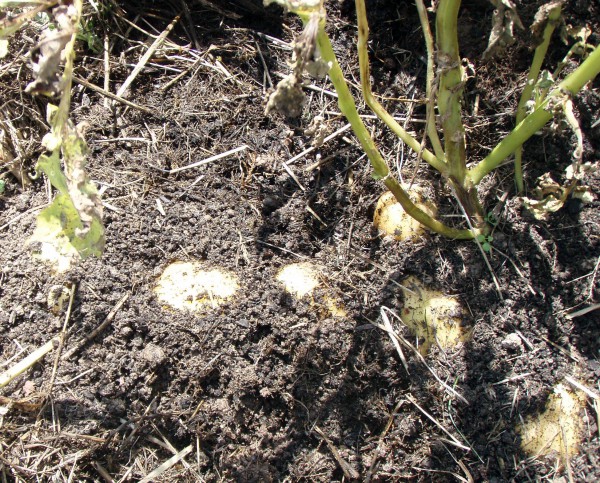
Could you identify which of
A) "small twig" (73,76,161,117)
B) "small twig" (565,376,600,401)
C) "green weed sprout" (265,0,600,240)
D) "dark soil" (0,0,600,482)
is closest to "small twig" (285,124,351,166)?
"dark soil" (0,0,600,482)

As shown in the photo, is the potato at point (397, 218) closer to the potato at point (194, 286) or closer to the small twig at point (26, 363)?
the potato at point (194, 286)

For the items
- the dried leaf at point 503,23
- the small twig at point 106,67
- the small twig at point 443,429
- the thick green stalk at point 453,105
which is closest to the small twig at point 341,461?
the small twig at point 443,429

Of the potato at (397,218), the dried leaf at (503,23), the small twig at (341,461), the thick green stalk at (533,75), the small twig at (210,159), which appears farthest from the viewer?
the small twig at (210,159)

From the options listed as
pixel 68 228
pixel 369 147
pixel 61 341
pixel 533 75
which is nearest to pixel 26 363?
pixel 61 341

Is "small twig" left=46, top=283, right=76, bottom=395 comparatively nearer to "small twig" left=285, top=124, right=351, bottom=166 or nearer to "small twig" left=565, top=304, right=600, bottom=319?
"small twig" left=285, top=124, right=351, bottom=166

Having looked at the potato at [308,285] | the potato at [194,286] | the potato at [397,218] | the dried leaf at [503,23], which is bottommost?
the potato at [194,286]

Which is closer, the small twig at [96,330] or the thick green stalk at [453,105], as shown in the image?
the thick green stalk at [453,105]

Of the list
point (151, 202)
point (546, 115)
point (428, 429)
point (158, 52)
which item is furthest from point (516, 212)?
point (158, 52)
